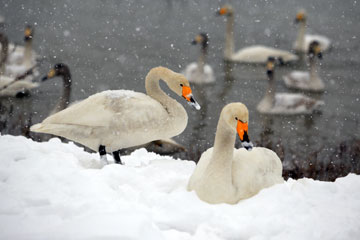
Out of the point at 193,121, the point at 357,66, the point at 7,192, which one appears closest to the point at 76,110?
the point at 7,192

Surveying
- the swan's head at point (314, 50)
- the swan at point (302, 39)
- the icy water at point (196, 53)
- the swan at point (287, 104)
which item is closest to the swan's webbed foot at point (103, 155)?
the icy water at point (196, 53)

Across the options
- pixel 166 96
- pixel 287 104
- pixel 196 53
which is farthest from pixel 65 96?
pixel 196 53

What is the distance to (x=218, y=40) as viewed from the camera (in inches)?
720

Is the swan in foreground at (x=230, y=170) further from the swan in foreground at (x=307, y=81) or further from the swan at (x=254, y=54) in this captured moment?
the swan at (x=254, y=54)

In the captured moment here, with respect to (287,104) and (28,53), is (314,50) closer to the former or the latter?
(287,104)

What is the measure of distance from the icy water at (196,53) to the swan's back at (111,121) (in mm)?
2848

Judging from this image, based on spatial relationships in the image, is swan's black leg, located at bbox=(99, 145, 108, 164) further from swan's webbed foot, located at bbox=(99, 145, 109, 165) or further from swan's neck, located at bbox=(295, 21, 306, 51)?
swan's neck, located at bbox=(295, 21, 306, 51)

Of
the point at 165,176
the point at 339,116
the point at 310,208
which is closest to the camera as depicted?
the point at 310,208

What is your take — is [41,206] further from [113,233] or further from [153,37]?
[153,37]

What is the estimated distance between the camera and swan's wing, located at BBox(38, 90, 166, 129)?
6141mm

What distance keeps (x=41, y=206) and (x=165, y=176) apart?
4.83ft

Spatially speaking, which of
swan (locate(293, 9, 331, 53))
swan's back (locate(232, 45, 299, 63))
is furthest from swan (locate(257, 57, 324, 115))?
swan (locate(293, 9, 331, 53))

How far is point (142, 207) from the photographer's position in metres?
4.89

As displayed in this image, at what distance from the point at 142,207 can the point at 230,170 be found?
33.3 inches
